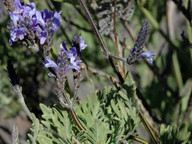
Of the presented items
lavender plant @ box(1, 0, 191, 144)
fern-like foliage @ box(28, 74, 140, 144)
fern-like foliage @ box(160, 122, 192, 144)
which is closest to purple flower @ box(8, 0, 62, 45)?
lavender plant @ box(1, 0, 191, 144)

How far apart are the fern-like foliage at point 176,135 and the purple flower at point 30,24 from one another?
26 centimetres

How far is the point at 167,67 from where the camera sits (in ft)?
4.10

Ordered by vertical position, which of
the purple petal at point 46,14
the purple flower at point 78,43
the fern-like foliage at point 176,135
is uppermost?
the purple petal at point 46,14

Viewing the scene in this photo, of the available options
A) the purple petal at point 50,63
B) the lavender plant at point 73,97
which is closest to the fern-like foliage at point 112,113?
the lavender plant at point 73,97

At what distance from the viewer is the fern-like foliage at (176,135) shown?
0.41 m

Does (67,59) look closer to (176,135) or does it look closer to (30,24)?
(30,24)

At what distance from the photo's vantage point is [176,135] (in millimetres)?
429

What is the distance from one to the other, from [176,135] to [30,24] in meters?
0.31

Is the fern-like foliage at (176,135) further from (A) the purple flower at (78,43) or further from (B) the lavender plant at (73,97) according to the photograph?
(A) the purple flower at (78,43)

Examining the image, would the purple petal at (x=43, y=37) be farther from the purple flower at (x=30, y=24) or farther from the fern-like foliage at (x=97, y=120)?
the fern-like foliage at (x=97, y=120)

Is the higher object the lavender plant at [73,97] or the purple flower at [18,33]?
the purple flower at [18,33]

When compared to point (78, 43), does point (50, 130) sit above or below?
below

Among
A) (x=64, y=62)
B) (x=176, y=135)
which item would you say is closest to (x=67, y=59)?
(x=64, y=62)

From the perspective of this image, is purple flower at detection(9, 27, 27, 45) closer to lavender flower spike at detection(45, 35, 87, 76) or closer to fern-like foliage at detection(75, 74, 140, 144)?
lavender flower spike at detection(45, 35, 87, 76)
